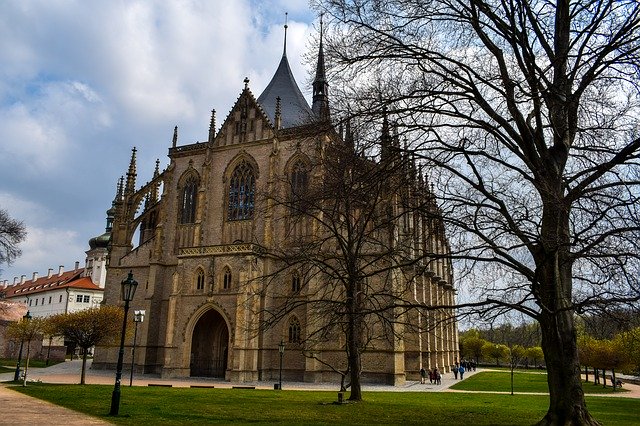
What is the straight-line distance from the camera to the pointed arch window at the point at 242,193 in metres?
39.3

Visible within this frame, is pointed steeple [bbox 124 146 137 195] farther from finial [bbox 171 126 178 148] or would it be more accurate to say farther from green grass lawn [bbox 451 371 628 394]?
green grass lawn [bbox 451 371 628 394]

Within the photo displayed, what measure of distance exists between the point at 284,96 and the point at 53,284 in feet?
196

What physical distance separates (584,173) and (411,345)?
2800 cm

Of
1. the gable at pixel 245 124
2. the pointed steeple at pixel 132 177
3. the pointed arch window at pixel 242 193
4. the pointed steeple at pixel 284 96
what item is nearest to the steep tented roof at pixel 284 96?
the pointed steeple at pixel 284 96

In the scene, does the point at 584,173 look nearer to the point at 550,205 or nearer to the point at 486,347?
the point at 550,205

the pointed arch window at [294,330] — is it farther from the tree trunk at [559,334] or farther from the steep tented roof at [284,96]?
the tree trunk at [559,334]

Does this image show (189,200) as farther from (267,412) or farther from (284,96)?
(267,412)

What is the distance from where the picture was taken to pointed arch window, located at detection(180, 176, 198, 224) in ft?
136

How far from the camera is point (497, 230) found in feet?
33.6

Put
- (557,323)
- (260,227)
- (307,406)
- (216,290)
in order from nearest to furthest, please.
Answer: (557,323)
(307,406)
(216,290)
(260,227)

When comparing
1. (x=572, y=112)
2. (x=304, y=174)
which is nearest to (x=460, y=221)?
(x=572, y=112)

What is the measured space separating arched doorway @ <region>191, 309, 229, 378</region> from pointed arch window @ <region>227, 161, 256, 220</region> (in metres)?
7.64

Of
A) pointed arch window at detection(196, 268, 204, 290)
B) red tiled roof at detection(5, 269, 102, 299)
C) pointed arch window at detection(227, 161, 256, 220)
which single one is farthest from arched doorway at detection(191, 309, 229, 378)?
red tiled roof at detection(5, 269, 102, 299)

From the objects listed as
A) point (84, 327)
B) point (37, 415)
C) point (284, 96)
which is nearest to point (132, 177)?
point (284, 96)
